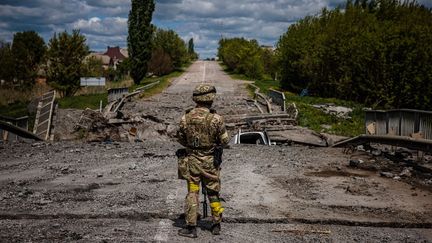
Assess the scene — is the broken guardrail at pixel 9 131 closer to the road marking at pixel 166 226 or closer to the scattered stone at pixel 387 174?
the road marking at pixel 166 226

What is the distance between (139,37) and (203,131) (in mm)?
41696

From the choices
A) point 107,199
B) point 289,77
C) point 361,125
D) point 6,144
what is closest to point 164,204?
point 107,199

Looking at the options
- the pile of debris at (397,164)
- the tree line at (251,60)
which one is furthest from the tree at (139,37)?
the pile of debris at (397,164)

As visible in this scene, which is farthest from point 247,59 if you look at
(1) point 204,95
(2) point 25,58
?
(1) point 204,95

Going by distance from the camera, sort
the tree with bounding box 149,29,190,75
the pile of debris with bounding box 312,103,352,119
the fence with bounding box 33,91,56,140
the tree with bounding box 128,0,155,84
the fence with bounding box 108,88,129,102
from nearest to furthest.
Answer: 1. the fence with bounding box 33,91,56,140
2. the pile of debris with bounding box 312,103,352,119
3. the fence with bounding box 108,88,129,102
4. the tree with bounding box 128,0,155,84
5. the tree with bounding box 149,29,190,75

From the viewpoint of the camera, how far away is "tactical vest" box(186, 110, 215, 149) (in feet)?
18.2

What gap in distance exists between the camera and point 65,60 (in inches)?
1377

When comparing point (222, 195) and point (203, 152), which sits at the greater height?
point (203, 152)

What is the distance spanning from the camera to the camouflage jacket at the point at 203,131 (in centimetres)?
555

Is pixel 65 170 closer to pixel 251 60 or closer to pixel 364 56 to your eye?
pixel 364 56

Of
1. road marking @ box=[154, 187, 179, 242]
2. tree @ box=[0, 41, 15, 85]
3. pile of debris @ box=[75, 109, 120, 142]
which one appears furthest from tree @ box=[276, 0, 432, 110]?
tree @ box=[0, 41, 15, 85]

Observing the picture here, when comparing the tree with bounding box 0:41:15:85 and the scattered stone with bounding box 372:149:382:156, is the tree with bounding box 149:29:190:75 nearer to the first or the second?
the tree with bounding box 0:41:15:85

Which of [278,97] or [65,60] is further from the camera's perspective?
[65,60]

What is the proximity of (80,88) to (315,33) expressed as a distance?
785 inches
